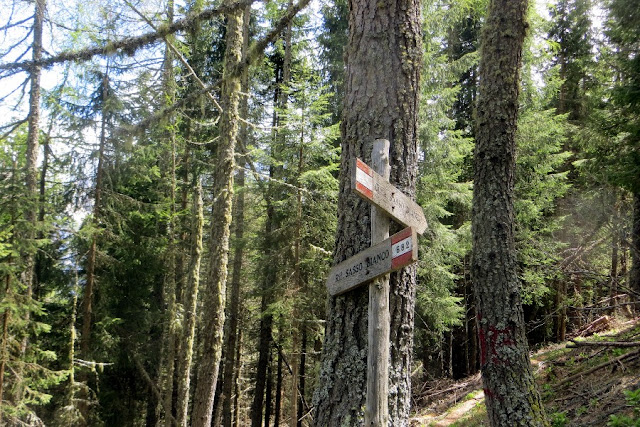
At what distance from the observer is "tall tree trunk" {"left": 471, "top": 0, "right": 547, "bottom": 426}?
225 inches

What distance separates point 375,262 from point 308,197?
9417 millimetres

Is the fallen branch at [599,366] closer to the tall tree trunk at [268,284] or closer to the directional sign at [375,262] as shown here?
the directional sign at [375,262]

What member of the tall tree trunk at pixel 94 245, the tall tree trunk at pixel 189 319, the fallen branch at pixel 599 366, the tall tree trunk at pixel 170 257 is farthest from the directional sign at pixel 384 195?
the tall tree trunk at pixel 94 245

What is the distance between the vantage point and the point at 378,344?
3.17 meters

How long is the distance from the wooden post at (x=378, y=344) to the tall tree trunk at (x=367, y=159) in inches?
6.9

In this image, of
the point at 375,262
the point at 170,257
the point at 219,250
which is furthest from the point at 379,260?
the point at 170,257

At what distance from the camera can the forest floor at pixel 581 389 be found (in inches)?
260

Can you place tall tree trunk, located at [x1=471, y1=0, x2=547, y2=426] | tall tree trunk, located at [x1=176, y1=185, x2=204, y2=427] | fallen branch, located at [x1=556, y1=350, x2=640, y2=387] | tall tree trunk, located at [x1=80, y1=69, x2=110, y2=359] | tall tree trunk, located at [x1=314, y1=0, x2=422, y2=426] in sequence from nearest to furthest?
1. tall tree trunk, located at [x1=314, y1=0, x2=422, y2=426]
2. tall tree trunk, located at [x1=471, y1=0, x2=547, y2=426]
3. fallen branch, located at [x1=556, y1=350, x2=640, y2=387]
4. tall tree trunk, located at [x1=176, y1=185, x2=204, y2=427]
5. tall tree trunk, located at [x1=80, y1=69, x2=110, y2=359]

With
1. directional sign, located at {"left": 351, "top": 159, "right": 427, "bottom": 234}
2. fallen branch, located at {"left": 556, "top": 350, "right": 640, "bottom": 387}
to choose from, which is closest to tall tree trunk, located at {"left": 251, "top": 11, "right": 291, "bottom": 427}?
fallen branch, located at {"left": 556, "top": 350, "right": 640, "bottom": 387}

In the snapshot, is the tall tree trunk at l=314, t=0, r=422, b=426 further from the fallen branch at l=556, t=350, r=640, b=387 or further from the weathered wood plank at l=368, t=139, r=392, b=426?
the fallen branch at l=556, t=350, r=640, b=387

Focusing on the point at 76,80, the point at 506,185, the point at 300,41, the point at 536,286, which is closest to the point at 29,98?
the point at 76,80

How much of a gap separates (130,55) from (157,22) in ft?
16.1

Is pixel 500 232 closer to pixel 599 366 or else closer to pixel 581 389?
pixel 599 366

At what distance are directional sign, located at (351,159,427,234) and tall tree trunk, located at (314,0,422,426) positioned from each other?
0.67 ft
